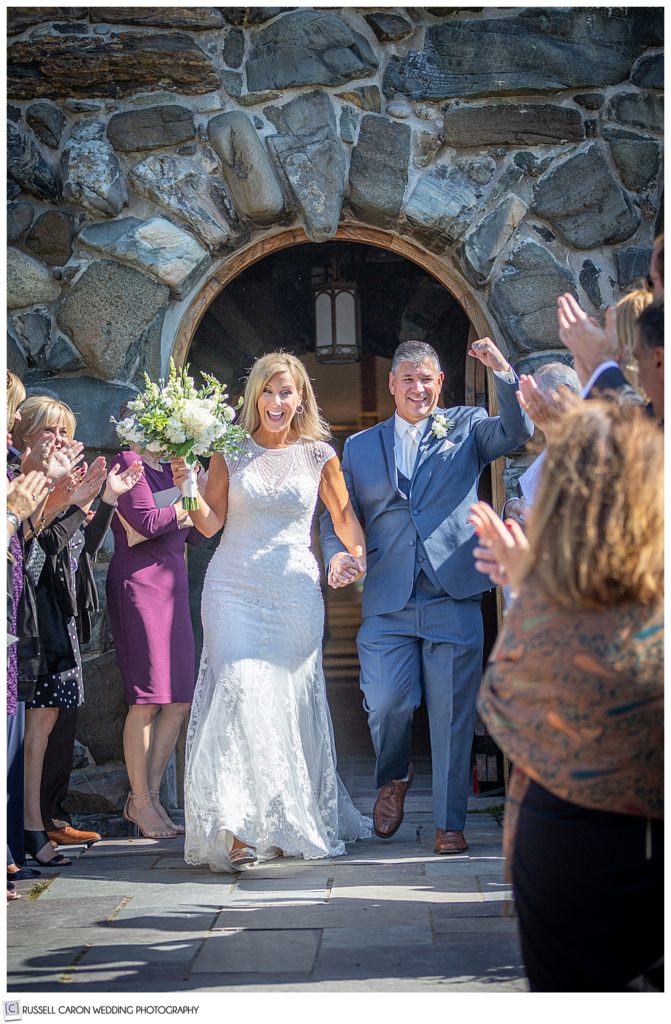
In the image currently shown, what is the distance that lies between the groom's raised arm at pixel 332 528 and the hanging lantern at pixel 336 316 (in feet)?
7.28

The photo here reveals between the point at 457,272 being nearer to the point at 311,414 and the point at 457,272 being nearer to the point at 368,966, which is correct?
the point at 311,414

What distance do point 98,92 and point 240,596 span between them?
2494 mm

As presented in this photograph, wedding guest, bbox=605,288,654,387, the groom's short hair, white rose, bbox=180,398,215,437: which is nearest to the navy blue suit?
Result: the groom's short hair

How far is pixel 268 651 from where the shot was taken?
427cm

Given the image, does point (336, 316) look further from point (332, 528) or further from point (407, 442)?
point (332, 528)

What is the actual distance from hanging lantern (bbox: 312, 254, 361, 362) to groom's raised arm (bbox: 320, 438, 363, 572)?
222cm

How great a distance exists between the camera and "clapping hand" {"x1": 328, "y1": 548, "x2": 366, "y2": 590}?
4234 mm

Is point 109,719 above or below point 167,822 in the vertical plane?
above

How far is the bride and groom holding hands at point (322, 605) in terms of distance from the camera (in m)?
4.11

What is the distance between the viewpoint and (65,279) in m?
5.24

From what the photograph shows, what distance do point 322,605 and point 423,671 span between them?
1.55 feet

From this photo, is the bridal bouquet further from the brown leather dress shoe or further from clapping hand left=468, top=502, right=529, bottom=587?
clapping hand left=468, top=502, right=529, bottom=587

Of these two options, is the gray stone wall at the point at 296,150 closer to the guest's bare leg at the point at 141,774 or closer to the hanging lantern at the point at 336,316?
the guest's bare leg at the point at 141,774

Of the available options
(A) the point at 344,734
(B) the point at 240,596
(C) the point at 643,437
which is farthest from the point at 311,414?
(A) the point at 344,734
